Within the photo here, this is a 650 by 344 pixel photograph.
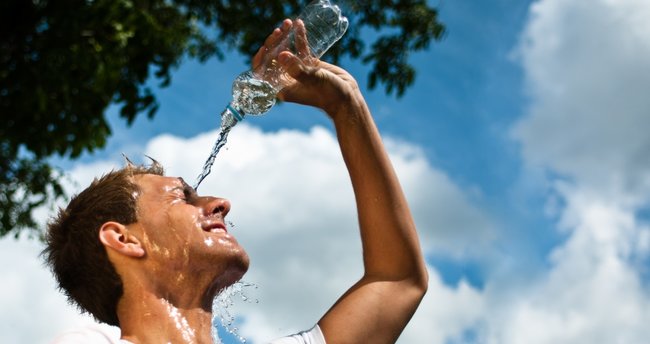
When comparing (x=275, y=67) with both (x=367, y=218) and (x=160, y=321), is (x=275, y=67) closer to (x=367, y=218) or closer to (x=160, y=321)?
(x=367, y=218)

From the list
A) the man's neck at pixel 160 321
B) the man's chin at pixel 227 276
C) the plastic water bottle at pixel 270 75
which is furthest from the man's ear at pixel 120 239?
the plastic water bottle at pixel 270 75

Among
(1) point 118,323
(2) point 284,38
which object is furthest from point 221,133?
(1) point 118,323

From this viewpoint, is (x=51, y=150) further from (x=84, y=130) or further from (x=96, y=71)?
(x=96, y=71)

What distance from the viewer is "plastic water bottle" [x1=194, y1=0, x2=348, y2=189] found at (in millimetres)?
3262

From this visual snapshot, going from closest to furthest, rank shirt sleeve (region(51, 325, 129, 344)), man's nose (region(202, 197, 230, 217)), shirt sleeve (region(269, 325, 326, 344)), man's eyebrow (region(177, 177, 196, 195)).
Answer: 1. shirt sleeve (region(51, 325, 129, 344))
2. shirt sleeve (region(269, 325, 326, 344))
3. man's nose (region(202, 197, 230, 217))
4. man's eyebrow (region(177, 177, 196, 195))

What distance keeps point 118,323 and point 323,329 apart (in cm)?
82

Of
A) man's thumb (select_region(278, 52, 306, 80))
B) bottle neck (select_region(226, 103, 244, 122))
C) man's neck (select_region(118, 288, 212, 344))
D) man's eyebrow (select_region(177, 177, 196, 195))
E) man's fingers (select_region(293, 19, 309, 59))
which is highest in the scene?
bottle neck (select_region(226, 103, 244, 122))

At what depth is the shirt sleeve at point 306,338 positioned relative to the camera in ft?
9.27

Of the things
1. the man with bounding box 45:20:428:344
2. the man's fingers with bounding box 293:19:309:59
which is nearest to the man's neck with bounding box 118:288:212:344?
the man with bounding box 45:20:428:344

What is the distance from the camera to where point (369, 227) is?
2992mm

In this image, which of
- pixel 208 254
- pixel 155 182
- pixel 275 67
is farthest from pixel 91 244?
pixel 275 67

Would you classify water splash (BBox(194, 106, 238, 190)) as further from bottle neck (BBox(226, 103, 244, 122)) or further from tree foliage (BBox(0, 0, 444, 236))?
tree foliage (BBox(0, 0, 444, 236))

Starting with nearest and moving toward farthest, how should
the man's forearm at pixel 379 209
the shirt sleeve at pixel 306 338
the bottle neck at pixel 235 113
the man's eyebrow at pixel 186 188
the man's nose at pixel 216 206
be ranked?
the shirt sleeve at pixel 306 338 < the man's forearm at pixel 379 209 < the man's nose at pixel 216 206 < the man's eyebrow at pixel 186 188 < the bottle neck at pixel 235 113

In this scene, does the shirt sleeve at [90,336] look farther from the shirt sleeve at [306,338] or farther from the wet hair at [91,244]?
the shirt sleeve at [306,338]
